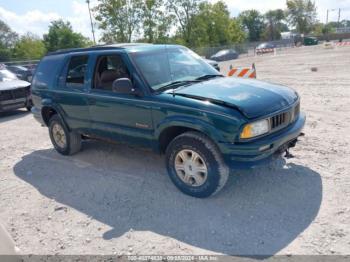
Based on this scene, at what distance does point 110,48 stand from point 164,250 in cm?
312

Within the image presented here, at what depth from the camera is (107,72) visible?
5098 millimetres

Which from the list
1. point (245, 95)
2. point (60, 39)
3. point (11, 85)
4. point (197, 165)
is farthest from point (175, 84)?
point (60, 39)

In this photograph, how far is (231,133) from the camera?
3480mm

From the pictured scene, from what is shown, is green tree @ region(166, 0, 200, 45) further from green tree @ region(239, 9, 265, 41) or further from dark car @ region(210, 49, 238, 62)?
green tree @ region(239, 9, 265, 41)

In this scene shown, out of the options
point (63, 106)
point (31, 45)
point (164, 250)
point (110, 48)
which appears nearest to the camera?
point (164, 250)

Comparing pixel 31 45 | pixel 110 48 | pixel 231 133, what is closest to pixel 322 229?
pixel 231 133

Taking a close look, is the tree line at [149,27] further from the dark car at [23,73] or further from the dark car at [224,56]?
the dark car at [23,73]

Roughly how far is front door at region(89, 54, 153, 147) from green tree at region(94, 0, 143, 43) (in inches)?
1685

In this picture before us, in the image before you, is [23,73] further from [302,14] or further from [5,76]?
[302,14]

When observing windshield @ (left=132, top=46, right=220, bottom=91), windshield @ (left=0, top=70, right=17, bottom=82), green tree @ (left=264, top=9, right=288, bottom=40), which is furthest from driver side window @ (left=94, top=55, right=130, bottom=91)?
green tree @ (left=264, top=9, right=288, bottom=40)

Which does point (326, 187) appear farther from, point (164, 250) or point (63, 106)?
point (63, 106)

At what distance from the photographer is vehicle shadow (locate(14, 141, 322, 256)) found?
10.6 ft

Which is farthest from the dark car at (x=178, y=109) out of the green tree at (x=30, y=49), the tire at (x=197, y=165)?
the green tree at (x=30, y=49)

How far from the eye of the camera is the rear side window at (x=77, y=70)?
520 cm
